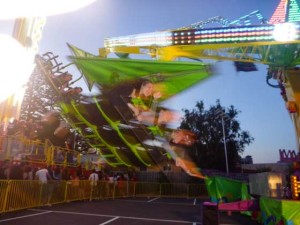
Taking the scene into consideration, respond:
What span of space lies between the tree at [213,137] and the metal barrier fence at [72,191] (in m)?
12.9

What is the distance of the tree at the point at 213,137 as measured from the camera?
36.2m

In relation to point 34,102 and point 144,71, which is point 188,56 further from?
point 34,102

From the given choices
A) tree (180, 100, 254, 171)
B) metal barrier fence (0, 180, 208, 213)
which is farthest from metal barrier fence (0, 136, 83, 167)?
tree (180, 100, 254, 171)

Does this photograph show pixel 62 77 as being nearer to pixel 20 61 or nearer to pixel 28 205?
pixel 20 61

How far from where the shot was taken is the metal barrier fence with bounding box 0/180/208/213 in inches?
404

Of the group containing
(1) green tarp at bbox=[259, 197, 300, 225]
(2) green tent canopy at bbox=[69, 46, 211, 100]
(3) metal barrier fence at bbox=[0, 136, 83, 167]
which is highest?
(2) green tent canopy at bbox=[69, 46, 211, 100]

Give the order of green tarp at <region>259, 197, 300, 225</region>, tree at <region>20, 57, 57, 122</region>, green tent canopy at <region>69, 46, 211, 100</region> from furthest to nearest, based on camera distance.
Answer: tree at <region>20, 57, 57, 122</region> → green tent canopy at <region>69, 46, 211, 100</region> → green tarp at <region>259, 197, 300, 225</region>

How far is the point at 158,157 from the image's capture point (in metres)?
19.8

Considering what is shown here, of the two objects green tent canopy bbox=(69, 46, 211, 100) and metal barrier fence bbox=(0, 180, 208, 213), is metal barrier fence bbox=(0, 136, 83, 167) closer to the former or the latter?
metal barrier fence bbox=(0, 180, 208, 213)

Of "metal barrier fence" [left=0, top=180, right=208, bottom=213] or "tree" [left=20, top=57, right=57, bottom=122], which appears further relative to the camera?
"tree" [left=20, top=57, right=57, bottom=122]

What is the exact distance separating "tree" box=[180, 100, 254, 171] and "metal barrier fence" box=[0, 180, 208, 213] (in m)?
12.9

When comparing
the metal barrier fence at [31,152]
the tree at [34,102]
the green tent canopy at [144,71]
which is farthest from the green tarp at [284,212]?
the tree at [34,102]

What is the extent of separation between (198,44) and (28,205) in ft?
36.7

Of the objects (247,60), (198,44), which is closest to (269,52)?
(247,60)
